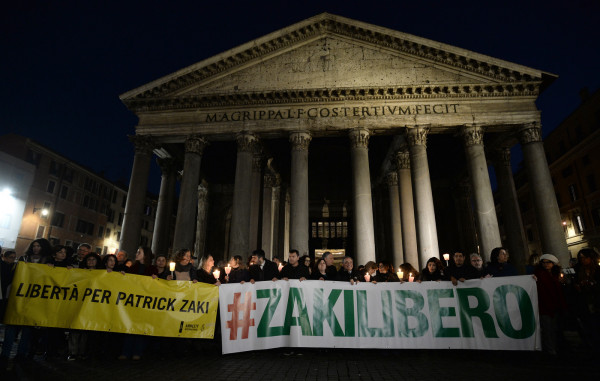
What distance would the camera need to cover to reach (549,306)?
5.85 meters

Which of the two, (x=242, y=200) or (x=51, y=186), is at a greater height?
(x=51, y=186)

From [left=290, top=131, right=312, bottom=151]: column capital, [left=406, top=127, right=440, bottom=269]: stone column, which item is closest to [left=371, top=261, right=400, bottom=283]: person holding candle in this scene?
[left=406, top=127, right=440, bottom=269]: stone column

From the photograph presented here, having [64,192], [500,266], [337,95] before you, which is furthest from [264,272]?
[64,192]

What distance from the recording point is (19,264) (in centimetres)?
573

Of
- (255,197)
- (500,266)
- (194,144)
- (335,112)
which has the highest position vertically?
(335,112)

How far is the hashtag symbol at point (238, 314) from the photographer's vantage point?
238 inches

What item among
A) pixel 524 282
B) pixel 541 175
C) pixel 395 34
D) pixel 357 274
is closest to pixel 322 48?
pixel 395 34

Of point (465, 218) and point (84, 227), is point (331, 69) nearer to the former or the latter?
point (465, 218)

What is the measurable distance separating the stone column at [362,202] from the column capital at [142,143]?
1104 centimetres

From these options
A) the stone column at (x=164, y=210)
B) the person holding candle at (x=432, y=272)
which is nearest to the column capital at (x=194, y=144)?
the stone column at (x=164, y=210)

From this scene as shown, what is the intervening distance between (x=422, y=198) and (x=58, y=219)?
1511 inches

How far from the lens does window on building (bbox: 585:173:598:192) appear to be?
91.6 feet

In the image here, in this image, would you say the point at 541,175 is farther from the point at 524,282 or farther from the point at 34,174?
the point at 34,174

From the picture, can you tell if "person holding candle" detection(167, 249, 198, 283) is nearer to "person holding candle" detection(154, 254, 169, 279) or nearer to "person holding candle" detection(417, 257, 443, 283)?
"person holding candle" detection(154, 254, 169, 279)
